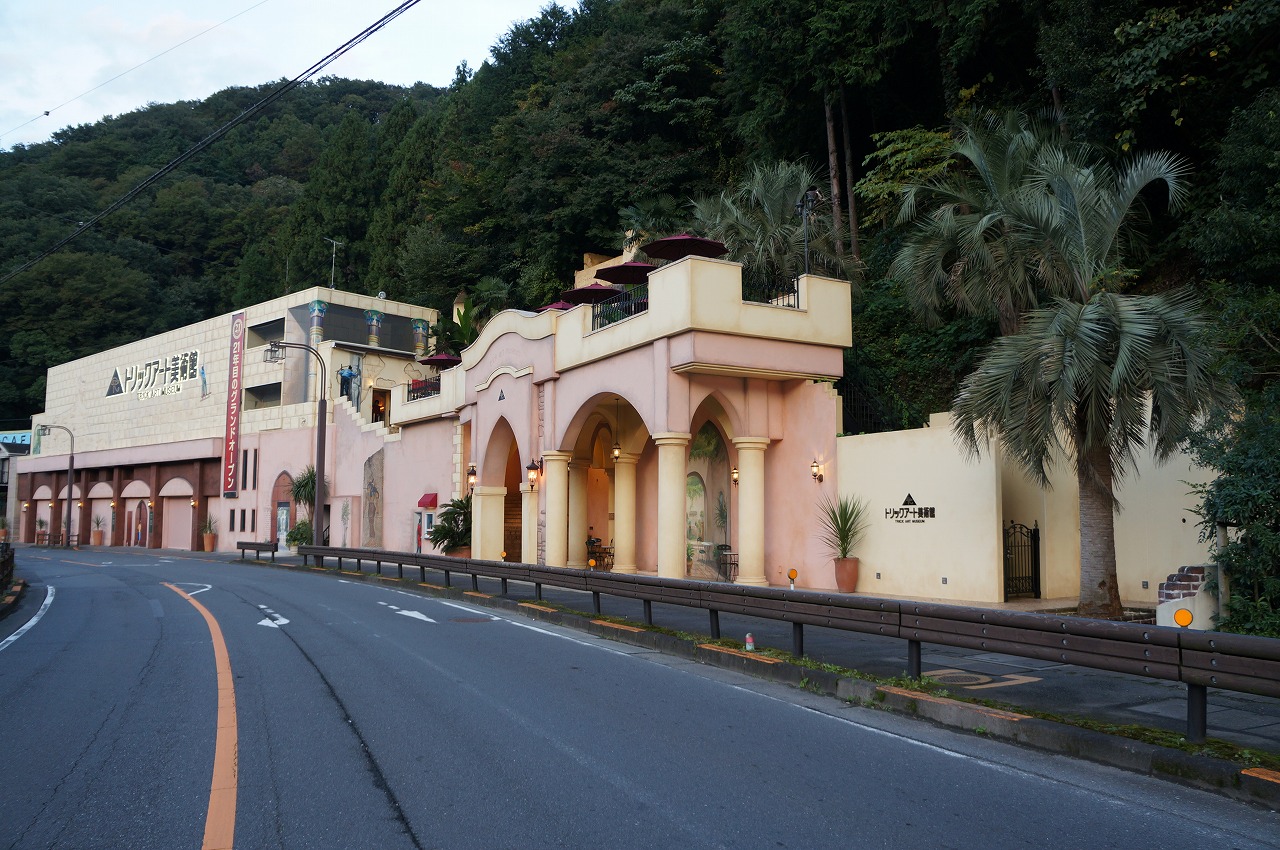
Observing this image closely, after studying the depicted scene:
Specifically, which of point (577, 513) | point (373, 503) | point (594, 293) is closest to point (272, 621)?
point (577, 513)

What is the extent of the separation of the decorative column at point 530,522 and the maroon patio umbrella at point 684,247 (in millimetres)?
7803

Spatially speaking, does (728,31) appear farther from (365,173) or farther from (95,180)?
(95,180)

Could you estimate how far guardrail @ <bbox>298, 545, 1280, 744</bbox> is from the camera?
619cm

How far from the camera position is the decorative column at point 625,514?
24.7 metres

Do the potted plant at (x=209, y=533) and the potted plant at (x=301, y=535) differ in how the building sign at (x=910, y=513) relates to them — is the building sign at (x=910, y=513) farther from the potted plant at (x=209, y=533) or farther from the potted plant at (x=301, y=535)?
the potted plant at (x=209, y=533)

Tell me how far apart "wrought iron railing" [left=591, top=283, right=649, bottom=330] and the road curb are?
11091mm

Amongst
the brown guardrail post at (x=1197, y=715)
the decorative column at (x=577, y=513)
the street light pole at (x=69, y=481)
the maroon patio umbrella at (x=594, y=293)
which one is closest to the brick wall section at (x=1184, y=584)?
the brown guardrail post at (x=1197, y=715)

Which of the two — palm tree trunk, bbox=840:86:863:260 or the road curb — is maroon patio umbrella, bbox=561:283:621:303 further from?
the road curb

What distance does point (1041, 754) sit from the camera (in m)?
6.82

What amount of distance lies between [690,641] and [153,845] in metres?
7.52

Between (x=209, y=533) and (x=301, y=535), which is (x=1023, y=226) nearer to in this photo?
(x=301, y=535)

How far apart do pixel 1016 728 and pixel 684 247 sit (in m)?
14.9

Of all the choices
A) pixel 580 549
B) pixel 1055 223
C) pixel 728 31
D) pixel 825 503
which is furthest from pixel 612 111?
pixel 1055 223

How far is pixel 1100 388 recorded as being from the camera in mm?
12680
